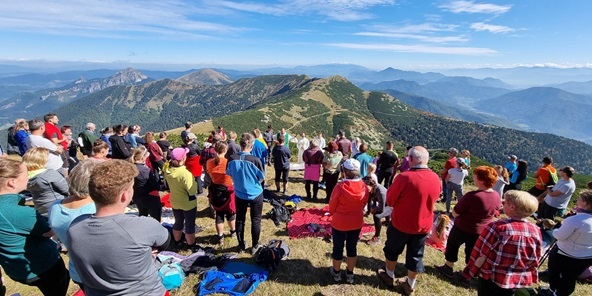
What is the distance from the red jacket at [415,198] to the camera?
15.4 ft

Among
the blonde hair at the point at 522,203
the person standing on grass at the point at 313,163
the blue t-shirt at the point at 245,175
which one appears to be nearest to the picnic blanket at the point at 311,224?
the person standing on grass at the point at 313,163

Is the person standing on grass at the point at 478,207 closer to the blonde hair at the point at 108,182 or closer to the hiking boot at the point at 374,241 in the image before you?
the hiking boot at the point at 374,241

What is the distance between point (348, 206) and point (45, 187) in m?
5.18

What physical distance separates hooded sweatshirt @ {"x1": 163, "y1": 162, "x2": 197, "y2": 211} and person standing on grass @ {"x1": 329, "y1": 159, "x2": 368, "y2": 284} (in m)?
3.05

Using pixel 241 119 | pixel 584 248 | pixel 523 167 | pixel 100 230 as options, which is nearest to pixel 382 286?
pixel 584 248

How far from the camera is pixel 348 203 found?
5.07 metres

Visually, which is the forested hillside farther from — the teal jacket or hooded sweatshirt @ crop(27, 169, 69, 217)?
the teal jacket

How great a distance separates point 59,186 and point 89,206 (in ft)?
6.18

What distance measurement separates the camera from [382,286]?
5480 mm

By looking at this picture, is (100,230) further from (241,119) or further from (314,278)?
(241,119)

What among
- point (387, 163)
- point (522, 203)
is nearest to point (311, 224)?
point (387, 163)

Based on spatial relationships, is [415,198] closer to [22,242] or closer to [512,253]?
[512,253]

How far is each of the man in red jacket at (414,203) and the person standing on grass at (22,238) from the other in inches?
201

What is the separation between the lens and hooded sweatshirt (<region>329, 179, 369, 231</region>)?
5.06 meters
